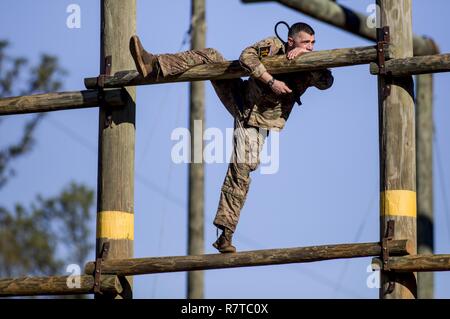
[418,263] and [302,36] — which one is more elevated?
[302,36]

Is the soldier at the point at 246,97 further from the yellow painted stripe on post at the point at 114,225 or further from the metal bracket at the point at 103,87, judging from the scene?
the yellow painted stripe on post at the point at 114,225

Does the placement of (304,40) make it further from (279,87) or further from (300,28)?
(279,87)

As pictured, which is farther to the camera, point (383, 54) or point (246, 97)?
point (246, 97)

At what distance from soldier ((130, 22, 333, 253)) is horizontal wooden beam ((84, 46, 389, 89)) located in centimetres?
6

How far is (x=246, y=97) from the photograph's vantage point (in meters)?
11.9

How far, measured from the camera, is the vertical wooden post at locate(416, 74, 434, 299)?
17688 mm

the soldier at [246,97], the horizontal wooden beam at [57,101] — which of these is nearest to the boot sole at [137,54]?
the soldier at [246,97]

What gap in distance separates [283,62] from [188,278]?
853cm

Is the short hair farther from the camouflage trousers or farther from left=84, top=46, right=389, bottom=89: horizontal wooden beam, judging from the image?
the camouflage trousers

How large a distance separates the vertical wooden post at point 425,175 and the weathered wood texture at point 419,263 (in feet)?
21.0

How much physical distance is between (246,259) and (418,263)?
128 cm

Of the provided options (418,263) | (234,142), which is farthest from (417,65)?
(234,142)

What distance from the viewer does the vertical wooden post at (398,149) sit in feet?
36.6

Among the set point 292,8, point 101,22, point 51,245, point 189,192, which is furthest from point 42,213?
point 101,22
